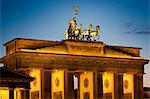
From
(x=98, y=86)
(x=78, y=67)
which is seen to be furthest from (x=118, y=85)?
(x=78, y=67)

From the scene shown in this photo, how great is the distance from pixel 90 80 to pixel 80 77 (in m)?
1.95

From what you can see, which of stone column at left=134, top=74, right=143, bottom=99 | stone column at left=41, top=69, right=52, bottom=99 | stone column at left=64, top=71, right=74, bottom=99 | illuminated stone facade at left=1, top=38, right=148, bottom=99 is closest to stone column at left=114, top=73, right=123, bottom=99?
illuminated stone facade at left=1, top=38, right=148, bottom=99

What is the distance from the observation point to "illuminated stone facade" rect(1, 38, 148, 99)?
45.8 m

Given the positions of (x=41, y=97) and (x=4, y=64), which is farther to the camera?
(x=4, y=64)

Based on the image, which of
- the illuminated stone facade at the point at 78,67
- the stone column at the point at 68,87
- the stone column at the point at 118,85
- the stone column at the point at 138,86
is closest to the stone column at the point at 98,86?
the illuminated stone facade at the point at 78,67

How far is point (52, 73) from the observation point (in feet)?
159

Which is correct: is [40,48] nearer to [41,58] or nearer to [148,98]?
[41,58]

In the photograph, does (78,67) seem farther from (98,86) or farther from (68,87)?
(98,86)

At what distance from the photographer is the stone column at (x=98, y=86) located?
159 feet

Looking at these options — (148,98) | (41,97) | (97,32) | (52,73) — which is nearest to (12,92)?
(41,97)

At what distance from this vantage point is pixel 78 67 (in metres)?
48.0

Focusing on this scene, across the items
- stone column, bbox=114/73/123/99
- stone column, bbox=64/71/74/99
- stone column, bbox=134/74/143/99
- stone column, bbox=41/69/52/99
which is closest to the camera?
stone column, bbox=41/69/52/99

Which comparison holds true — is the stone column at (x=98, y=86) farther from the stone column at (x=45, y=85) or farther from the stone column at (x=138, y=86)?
the stone column at (x=45, y=85)

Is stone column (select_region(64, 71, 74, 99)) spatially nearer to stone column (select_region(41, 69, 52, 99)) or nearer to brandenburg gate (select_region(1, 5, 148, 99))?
brandenburg gate (select_region(1, 5, 148, 99))
